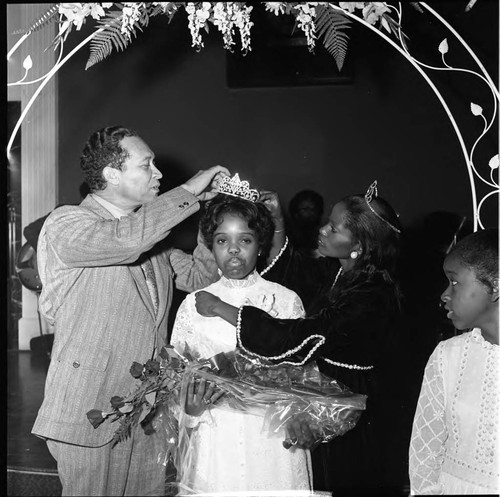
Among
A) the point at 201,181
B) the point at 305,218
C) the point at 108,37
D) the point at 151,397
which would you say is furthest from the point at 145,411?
the point at 305,218

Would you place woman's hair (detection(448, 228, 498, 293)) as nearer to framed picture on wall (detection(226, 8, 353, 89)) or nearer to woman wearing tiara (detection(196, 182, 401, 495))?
woman wearing tiara (detection(196, 182, 401, 495))

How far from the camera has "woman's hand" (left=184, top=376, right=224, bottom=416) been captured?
108 inches

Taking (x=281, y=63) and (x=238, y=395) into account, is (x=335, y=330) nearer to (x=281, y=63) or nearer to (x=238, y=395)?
(x=238, y=395)

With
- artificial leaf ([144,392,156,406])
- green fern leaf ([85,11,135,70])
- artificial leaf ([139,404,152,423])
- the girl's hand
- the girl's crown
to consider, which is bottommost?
artificial leaf ([139,404,152,423])

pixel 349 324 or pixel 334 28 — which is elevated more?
pixel 334 28

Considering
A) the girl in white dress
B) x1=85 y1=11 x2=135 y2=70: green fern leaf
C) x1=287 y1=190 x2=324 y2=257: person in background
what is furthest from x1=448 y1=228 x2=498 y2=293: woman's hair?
x1=287 y1=190 x2=324 y2=257: person in background

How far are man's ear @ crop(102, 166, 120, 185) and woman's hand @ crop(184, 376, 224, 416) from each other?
2.90 ft

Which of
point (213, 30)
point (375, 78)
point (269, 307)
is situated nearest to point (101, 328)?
point (269, 307)

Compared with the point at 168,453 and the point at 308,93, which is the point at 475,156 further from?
the point at 168,453

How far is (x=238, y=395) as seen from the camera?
108 inches

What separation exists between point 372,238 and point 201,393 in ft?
3.09

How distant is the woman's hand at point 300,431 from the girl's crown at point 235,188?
0.91m

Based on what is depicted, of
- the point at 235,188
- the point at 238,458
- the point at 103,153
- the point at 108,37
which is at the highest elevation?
the point at 108,37
